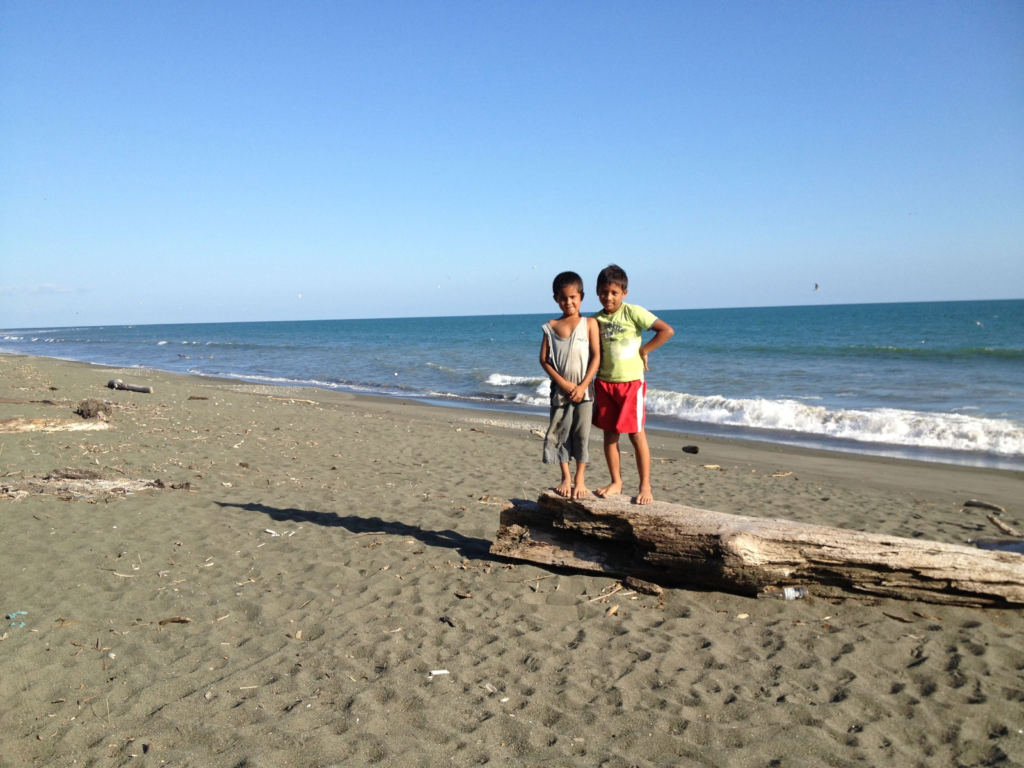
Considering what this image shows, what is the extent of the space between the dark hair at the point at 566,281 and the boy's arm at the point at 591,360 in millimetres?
273

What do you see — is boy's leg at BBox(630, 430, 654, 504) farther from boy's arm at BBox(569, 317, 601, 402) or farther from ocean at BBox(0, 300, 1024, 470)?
ocean at BBox(0, 300, 1024, 470)

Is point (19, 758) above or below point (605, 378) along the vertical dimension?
below

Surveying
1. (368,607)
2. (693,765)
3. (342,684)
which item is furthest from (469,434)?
(693,765)

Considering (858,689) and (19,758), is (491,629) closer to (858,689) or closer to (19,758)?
(858,689)

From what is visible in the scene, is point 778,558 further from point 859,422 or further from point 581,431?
point 859,422

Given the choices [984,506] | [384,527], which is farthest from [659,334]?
[984,506]

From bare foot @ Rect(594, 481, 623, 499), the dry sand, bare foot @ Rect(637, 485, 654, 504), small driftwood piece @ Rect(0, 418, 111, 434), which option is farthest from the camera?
small driftwood piece @ Rect(0, 418, 111, 434)

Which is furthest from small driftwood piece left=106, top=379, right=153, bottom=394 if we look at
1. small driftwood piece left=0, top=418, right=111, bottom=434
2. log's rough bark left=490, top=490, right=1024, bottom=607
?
log's rough bark left=490, top=490, right=1024, bottom=607

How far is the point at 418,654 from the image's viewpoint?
12.0ft

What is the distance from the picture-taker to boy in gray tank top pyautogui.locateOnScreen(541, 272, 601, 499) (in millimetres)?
4805

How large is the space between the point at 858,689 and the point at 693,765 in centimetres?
113

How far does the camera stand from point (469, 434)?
11.9 metres

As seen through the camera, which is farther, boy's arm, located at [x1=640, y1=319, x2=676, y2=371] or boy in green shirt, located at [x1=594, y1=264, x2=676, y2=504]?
boy in green shirt, located at [x1=594, y1=264, x2=676, y2=504]

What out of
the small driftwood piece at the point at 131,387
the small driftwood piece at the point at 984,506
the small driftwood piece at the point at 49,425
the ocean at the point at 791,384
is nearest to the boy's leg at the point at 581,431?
the small driftwood piece at the point at 984,506
